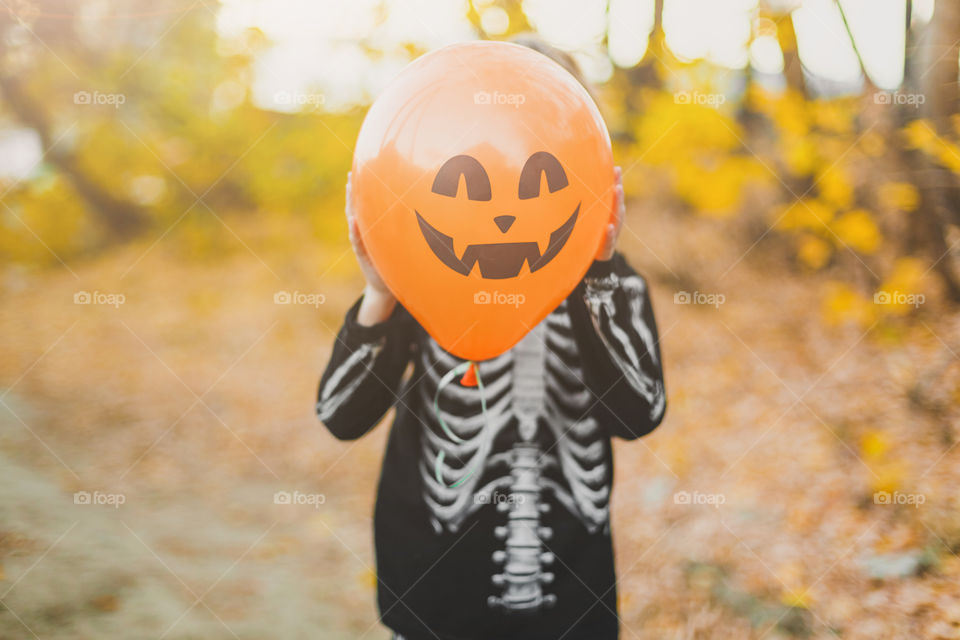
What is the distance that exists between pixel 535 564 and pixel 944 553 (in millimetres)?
3088

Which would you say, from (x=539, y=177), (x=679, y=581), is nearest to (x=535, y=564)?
(x=539, y=177)

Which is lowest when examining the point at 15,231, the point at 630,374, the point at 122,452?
the point at 122,452

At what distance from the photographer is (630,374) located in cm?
190

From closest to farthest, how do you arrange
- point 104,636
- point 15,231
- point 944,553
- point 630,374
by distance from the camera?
point 630,374 → point 944,553 → point 104,636 → point 15,231

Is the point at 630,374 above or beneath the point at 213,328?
above

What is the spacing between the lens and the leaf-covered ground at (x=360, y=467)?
396cm

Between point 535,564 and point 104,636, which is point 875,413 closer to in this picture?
point 535,564
